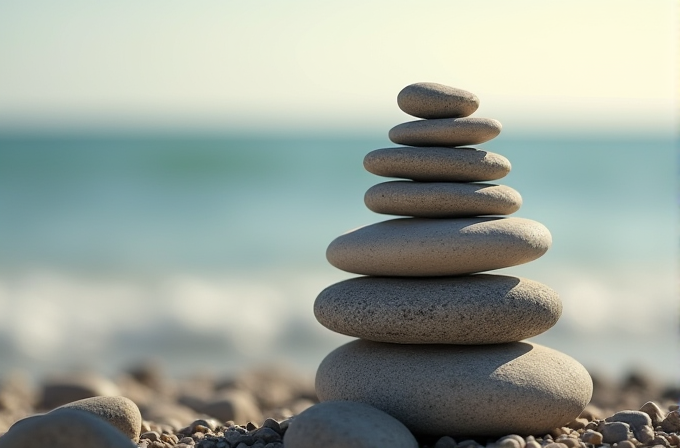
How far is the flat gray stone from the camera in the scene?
558 cm

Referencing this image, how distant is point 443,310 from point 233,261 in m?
15.1

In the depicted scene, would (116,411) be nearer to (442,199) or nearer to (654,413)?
(442,199)

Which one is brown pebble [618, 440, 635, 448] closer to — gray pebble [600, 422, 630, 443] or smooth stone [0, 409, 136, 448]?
gray pebble [600, 422, 630, 443]

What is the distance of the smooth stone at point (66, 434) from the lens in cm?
447

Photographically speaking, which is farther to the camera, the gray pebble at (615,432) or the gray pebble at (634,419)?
the gray pebble at (634,419)

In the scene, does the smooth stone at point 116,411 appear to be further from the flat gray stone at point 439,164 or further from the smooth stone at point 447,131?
the smooth stone at point 447,131

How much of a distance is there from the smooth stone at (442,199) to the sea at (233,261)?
7.33 feet

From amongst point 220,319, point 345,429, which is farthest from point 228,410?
point 220,319

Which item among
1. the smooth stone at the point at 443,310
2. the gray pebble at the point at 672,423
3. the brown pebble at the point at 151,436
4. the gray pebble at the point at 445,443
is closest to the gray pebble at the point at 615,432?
the gray pebble at the point at 672,423

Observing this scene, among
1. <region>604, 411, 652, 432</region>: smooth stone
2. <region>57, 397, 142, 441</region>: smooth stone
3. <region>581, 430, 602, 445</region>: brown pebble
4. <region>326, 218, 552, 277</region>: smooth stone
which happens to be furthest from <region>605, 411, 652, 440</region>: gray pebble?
<region>57, 397, 142, 441</region>: smooth stone

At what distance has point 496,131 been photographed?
5.77 metres

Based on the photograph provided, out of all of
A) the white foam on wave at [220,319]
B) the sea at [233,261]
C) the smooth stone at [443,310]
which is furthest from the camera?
the sea at [233,261]

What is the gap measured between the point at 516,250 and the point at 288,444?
190 cm

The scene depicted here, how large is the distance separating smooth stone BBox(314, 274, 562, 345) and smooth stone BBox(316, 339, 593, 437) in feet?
0.44
